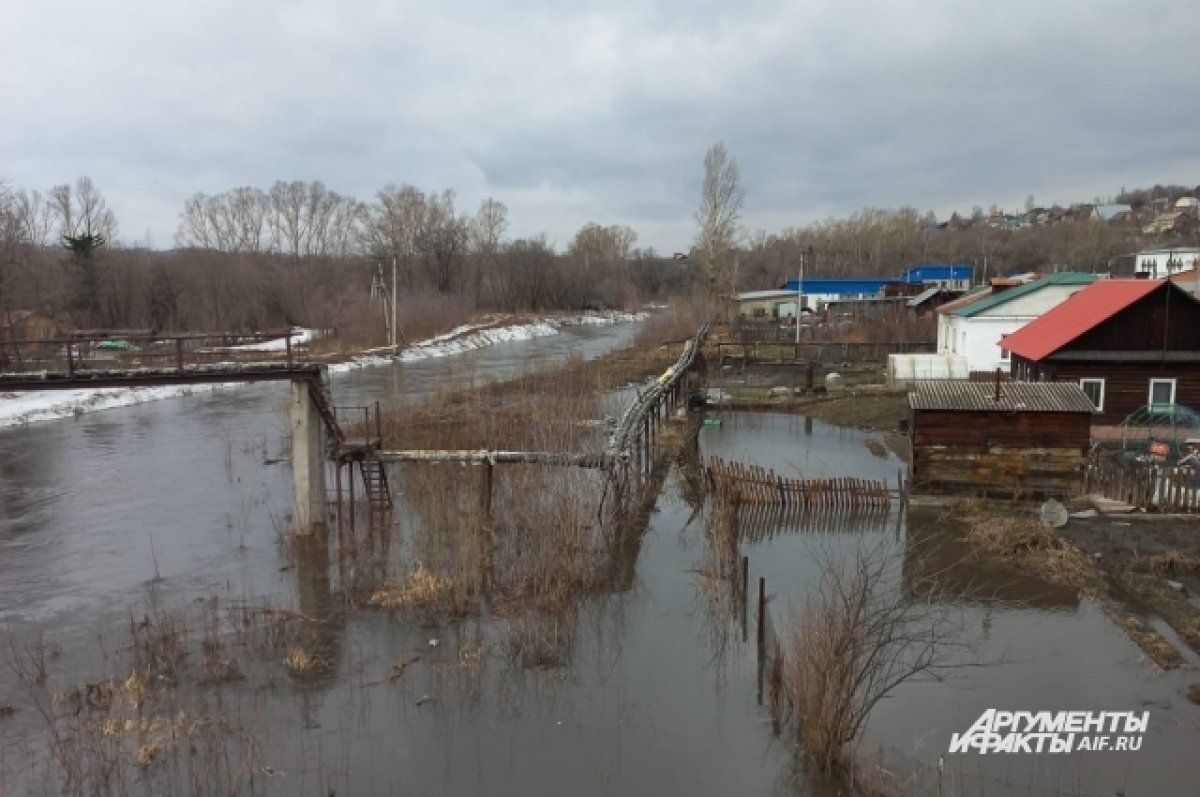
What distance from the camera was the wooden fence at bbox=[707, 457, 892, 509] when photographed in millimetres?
16234

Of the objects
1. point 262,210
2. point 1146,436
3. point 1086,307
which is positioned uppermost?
point 262,210

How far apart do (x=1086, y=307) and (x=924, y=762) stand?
20.7m

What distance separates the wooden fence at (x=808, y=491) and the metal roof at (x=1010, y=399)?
6.91ft

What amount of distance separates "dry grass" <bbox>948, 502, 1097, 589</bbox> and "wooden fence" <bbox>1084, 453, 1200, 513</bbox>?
5.91 feet

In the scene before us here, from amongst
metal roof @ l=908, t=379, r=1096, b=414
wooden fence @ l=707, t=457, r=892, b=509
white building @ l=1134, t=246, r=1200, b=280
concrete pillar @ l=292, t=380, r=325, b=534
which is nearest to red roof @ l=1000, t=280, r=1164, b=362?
metal roof @ l=908, t=379, r=1096, b=414

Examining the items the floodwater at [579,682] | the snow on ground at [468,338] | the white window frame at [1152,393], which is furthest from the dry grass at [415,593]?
the snow on ground at [468,338]

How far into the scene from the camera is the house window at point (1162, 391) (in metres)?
21.6

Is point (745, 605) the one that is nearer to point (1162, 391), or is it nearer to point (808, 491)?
point (808, 491)

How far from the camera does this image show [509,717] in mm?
9242

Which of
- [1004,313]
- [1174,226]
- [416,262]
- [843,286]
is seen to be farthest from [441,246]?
[1174,226]

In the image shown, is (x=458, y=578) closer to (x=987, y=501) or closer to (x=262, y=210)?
(x=987, y=501)

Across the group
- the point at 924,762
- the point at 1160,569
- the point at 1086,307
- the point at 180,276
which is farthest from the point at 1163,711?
the point at 180,276

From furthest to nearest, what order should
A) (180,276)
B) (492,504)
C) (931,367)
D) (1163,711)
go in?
1. (180,276)
2. (931,367)
3. (492,504)
4. (1163,711)

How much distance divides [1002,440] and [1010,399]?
0.86m
